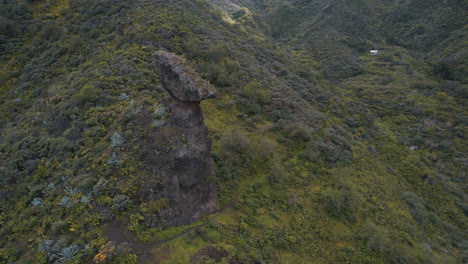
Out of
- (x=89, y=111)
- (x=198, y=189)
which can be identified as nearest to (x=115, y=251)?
(x=198, y=189)

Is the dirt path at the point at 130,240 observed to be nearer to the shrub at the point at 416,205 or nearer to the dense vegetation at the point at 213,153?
the dense vegetation at the point at 213,153

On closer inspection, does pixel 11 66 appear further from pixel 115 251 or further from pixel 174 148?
pixel 115 251

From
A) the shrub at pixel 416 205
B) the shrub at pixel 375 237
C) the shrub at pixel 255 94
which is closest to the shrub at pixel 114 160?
the shrub at pixel 255 94

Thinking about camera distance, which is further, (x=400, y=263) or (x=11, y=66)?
(x=11, y=66)

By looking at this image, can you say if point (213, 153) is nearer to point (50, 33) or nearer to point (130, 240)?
point (130, 240)

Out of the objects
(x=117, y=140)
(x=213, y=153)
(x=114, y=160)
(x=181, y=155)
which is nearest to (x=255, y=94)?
(x=213, y=153)

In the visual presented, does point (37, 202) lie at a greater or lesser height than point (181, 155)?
lesser
